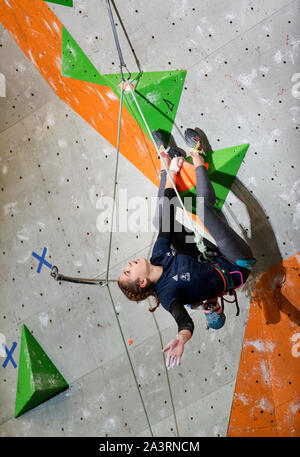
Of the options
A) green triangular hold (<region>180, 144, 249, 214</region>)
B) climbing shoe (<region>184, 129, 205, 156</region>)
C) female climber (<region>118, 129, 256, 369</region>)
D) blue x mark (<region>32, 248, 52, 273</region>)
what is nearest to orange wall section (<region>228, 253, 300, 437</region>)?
female climber (<region>118, 129, 256, 369</region>)

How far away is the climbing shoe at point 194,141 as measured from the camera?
2.49m

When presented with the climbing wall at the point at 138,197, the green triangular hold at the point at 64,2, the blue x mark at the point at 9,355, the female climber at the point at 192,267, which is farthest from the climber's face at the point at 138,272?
the green triangular hold at the point at 64,2

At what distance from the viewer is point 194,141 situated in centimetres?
249

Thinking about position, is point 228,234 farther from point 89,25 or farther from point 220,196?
point 89,25

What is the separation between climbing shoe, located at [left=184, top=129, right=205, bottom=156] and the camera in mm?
2486

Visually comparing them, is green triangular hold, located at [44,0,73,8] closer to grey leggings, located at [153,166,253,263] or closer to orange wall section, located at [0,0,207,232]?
orange wall section, located at [0,0,207,232]

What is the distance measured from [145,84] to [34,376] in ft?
6.72

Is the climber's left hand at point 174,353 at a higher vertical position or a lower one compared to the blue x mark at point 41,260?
lower

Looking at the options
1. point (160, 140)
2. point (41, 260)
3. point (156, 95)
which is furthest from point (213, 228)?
point (41, 260)

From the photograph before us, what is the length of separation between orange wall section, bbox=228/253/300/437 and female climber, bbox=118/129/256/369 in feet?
1.24

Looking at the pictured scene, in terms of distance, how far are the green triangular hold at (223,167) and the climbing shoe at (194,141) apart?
89mm

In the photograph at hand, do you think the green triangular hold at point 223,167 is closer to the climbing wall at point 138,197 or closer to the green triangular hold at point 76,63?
the climbing wall at point 138,197

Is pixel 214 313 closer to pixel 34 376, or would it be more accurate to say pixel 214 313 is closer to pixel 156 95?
pixel 156 95
